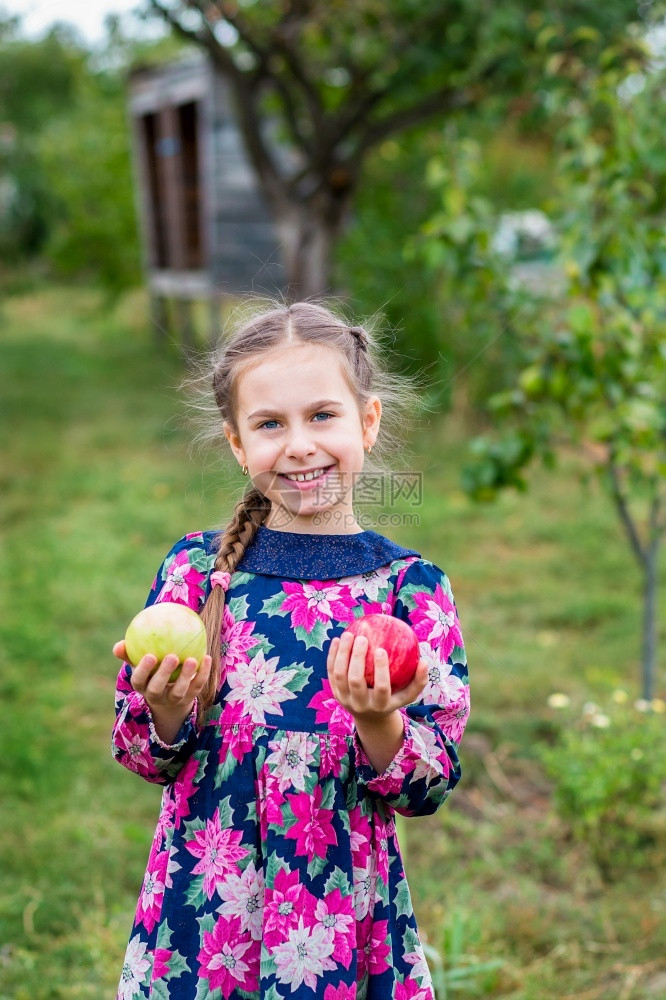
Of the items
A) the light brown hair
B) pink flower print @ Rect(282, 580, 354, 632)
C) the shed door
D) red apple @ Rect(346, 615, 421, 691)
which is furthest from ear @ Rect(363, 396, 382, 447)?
the shed door

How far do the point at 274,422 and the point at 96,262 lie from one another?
1249 cm

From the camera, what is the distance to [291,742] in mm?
1379

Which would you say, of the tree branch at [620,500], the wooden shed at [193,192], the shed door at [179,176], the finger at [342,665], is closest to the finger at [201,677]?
the finger at [342,665]

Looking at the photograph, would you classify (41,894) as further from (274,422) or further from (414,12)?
(414,12)

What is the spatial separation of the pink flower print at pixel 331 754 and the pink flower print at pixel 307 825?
0.03 meters

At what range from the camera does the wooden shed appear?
9.52 m

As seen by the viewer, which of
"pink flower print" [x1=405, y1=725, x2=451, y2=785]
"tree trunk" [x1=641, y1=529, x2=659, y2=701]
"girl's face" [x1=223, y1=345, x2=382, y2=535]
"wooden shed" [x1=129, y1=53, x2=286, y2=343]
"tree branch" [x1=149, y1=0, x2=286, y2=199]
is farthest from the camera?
"wooden shed" [x1=129, y1=53, x2=286, y2=343]

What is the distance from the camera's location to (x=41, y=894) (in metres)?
2.62

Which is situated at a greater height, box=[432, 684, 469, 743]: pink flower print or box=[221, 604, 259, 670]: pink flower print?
box=[221, 604, 259, 670]: pink flower print

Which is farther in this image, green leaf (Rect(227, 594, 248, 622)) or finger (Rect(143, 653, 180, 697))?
green leaf (Rect(227, 594, 248, 622))

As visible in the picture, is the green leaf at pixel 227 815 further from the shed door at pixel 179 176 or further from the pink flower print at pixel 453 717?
the shed door at pixel 179 176

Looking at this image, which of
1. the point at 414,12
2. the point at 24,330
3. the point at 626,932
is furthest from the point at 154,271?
the point at 626,932

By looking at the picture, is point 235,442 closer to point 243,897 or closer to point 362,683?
point 362,683

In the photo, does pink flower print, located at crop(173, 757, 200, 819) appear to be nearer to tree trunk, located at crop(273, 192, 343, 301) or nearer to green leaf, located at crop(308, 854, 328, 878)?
green leaf, located at crop(308, 854, 328, 878)
